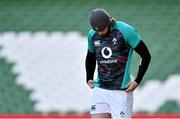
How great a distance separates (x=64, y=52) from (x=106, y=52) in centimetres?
638

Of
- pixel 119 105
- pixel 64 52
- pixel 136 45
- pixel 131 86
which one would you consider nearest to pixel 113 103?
pixel 119 105

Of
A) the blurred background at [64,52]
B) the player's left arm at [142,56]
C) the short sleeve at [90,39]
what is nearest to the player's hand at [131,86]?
the player's left arm at [142,56]

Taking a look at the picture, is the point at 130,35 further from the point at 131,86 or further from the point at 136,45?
the point at 131,86

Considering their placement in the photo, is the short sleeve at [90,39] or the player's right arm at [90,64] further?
the player's right arm at [90,64]

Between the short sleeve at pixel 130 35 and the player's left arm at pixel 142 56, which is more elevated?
the short sleeve at pixel 130 35

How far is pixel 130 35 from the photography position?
7.18 meters

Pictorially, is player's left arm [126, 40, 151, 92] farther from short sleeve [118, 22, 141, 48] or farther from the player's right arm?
the player's right arm

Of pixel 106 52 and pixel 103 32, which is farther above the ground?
pixel 103 32

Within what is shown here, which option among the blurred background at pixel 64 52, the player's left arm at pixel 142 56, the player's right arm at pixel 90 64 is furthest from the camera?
the blurred background at pixel 64 52

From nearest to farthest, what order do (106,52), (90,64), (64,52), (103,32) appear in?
(103,32)
(106,52)
(90,64)
(64,52)

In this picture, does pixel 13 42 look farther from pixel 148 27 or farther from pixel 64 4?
pixel 148 27

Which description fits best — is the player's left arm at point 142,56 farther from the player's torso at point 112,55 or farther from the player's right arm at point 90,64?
the player's right arm at point 90,64

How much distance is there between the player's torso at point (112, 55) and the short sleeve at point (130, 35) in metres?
0.04

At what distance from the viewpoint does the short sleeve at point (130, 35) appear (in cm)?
718
